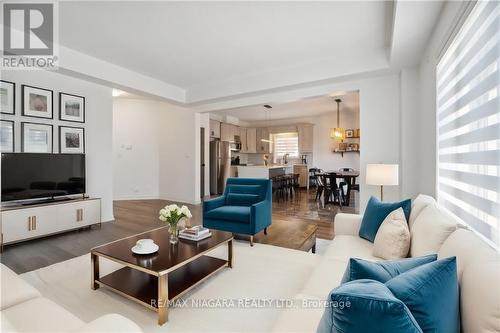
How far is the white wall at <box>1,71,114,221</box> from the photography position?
12.5 feet

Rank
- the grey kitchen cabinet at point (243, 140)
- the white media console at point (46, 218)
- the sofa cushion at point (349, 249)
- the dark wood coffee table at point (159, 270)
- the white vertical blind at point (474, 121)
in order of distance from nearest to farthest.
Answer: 1. the white vertical blind at point (474, 121)
2. the dark wood coffee table at point (159, 270)
3. the sofa cushion at point (349, 249)
4. the white media console at point (46, 218)
5. the grey kitchen cabinet at point (243, 140)

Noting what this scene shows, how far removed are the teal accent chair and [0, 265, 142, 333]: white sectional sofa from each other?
2.11m

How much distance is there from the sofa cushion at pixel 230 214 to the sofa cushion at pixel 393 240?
167cm

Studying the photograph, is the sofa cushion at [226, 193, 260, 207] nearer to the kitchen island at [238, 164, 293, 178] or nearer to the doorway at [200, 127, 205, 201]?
the kitchen island at [238, 164, 293, 178]

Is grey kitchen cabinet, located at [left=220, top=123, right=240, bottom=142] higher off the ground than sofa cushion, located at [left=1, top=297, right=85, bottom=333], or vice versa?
grey kitchen cabinet, located at [left=220, top=123, right=240, bottom=142]

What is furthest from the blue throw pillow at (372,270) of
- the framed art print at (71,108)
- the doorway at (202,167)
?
the doorway at (202,167)

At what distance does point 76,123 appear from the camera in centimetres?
408

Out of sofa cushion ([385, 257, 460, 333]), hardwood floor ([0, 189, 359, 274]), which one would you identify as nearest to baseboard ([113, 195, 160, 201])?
hardwood floor ([0, 189, 359, 274])

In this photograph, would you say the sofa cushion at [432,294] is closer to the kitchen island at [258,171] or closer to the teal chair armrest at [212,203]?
the teal chair armrest at [212,203]

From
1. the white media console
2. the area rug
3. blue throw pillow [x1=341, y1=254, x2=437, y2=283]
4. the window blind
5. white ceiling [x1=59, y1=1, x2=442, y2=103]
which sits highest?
white ceiling [x1=59, y1=1, x2=442, y2=103]

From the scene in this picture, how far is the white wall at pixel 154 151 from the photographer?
21.2 feet

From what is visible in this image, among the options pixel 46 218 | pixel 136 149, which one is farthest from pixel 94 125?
pixel 136 149

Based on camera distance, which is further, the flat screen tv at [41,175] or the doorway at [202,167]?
the doorway at [202,167]

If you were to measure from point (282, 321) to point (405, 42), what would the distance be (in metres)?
3.20
